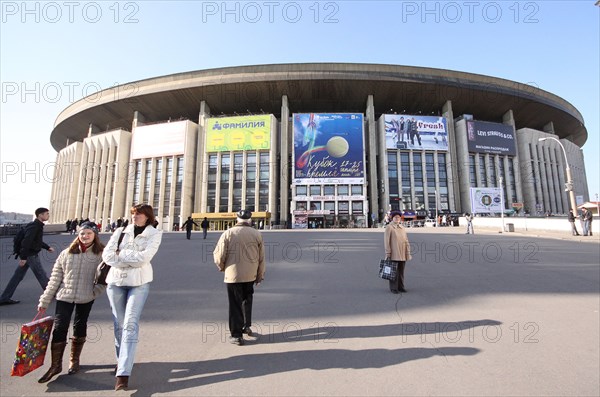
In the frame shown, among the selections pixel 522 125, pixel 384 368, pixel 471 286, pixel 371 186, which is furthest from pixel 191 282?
pixel 522 125

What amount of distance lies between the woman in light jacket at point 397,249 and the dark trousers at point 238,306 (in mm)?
3151

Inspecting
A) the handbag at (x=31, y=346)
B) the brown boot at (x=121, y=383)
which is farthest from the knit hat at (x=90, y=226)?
the brown boot at (x=121, y=383)

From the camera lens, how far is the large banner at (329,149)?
4881 cm

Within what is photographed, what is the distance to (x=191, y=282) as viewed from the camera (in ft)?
22.0

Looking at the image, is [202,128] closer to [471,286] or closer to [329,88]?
[329,88]

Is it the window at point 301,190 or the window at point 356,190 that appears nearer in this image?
the window at point 356,190

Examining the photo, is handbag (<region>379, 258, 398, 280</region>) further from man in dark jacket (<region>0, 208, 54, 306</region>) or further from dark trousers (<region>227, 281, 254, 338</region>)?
man in dark jacket (<region>0, 208, 54, 306</region>)

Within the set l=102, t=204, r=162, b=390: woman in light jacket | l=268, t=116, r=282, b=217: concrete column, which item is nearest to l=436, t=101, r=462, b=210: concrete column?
l=268, t=116, r=282, b=217: concrete column

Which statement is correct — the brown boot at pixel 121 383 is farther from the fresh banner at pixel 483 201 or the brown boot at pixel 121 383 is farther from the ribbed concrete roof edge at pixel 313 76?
the ribbed concrete roof edge at pixel 313 76

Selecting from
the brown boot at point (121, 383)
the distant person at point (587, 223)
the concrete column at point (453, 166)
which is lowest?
the brown boot at point (121, 383)

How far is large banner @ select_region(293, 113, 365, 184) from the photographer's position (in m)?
48.8

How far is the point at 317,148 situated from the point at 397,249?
147 ft

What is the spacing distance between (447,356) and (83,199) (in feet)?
239

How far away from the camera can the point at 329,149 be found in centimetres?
4941
